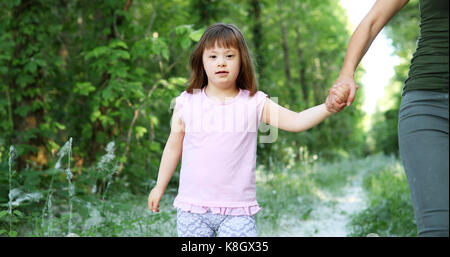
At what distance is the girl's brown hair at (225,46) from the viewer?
2.40 metres

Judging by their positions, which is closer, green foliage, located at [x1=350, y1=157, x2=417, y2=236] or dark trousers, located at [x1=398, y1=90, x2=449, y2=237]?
dark trousers, located at [x1=398, y1=90, x2=449, y2=237]

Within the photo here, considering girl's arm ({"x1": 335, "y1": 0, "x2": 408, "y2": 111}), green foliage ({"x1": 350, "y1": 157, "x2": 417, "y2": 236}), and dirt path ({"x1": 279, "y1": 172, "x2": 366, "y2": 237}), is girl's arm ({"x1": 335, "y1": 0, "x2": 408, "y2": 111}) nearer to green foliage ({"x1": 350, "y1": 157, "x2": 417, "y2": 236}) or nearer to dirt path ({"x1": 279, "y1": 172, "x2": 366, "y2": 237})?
green foliage ({"x1": 350, "y1": 157, "x2": 417, "y2": 236})

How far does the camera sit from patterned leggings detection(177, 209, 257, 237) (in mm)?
2236

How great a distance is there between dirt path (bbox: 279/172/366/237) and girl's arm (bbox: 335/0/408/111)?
11.4 feet

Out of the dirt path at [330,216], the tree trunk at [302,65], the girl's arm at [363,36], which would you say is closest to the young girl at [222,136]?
the girl's arm at [363,36]

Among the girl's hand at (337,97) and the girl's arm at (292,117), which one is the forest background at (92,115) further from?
the girl's hand at (337,97)

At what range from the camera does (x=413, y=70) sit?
1.86m

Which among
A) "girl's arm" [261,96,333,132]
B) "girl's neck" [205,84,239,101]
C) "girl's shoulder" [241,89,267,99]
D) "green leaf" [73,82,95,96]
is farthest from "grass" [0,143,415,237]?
"girl's arm" [261,96,333,132]

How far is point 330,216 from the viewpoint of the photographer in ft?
20.8

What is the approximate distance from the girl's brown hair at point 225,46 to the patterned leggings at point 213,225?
0.66 m

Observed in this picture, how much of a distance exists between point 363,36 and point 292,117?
519 millimetres

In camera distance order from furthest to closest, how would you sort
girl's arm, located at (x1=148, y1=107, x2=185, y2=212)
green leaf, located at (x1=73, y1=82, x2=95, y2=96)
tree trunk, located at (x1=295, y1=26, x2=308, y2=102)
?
tree trunk, located at (x1=295, y1=26, x2=308, y2=102), green leaf, located at (x1=73, y1=82, x2=95, y2=96), girl's arm, located at (x1=148, y1=107, x2=185, y2=212)

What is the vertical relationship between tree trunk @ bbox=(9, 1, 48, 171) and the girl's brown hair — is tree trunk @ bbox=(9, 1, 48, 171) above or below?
above
